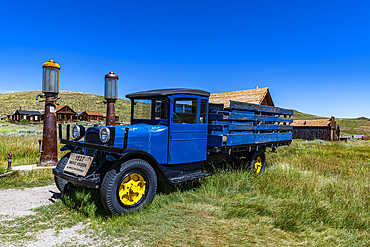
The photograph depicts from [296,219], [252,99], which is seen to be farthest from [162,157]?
[252,99]

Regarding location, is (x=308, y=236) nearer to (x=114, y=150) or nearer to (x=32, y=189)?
(x=114, y=150)

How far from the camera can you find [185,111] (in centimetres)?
500

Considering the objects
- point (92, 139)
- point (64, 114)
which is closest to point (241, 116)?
point (92, 139)

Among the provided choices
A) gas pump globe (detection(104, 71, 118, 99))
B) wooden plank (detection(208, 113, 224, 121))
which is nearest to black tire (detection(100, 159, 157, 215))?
wooden plank (detection(208, 113, 224, 121))

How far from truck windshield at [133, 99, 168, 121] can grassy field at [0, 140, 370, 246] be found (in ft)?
5.11

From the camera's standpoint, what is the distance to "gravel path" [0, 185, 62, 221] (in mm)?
4190

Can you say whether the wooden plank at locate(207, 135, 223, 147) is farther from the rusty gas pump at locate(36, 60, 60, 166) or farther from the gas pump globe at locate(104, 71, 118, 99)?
the rusty gas pump at locate(36, 60, 60, 166)

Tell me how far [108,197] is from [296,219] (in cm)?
289

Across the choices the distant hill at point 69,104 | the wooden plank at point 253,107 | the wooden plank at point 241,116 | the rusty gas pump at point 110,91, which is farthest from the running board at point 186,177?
the distant hill at point 69,104

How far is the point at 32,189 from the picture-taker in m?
5.53

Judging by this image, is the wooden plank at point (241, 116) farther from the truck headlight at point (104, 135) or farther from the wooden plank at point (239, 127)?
the truck headlight at point (104, 135)

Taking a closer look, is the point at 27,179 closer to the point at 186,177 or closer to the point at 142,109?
the point at 142,109

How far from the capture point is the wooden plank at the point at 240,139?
567 cm

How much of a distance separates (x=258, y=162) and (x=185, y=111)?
3704 mm
